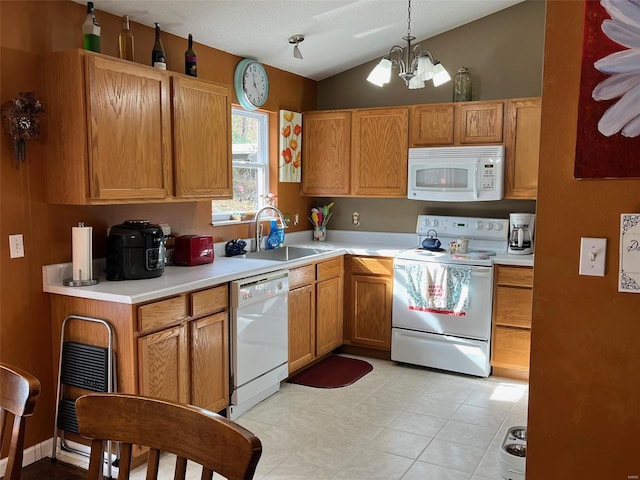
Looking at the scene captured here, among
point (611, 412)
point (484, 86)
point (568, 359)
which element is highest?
point (484, 86)

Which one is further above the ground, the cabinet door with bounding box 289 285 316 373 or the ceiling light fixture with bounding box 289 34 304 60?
the ceiling light fixture with bounding box 289 34 304 60

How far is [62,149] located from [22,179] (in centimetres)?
24

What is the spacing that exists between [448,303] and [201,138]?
214 centimetres

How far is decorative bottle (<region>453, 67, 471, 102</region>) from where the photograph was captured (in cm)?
446

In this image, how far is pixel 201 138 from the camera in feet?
11.3

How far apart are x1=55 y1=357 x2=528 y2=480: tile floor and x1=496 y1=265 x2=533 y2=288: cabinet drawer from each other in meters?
0.74

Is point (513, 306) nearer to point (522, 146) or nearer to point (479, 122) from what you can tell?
point (522, 146)

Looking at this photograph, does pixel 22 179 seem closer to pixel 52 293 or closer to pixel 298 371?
pixel 52 293

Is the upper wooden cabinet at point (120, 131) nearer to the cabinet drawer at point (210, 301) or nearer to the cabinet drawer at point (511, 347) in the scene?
the cabinet drawer at point (210, 301)

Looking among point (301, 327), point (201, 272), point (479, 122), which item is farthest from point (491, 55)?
point (201, 272)

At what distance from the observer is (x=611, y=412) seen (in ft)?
5.62

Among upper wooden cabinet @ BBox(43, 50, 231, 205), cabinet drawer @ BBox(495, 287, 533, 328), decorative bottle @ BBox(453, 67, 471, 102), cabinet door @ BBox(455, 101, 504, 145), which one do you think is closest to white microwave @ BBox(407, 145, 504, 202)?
cabinet door @ BBox(455, 101, 504, 145)

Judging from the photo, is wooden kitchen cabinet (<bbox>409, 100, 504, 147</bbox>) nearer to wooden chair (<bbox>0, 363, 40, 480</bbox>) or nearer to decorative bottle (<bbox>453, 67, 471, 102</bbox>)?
decorative bottle (<bbox>453, 67, 471, 102</bbox>)

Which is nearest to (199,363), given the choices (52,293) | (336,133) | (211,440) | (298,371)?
(52,293)
